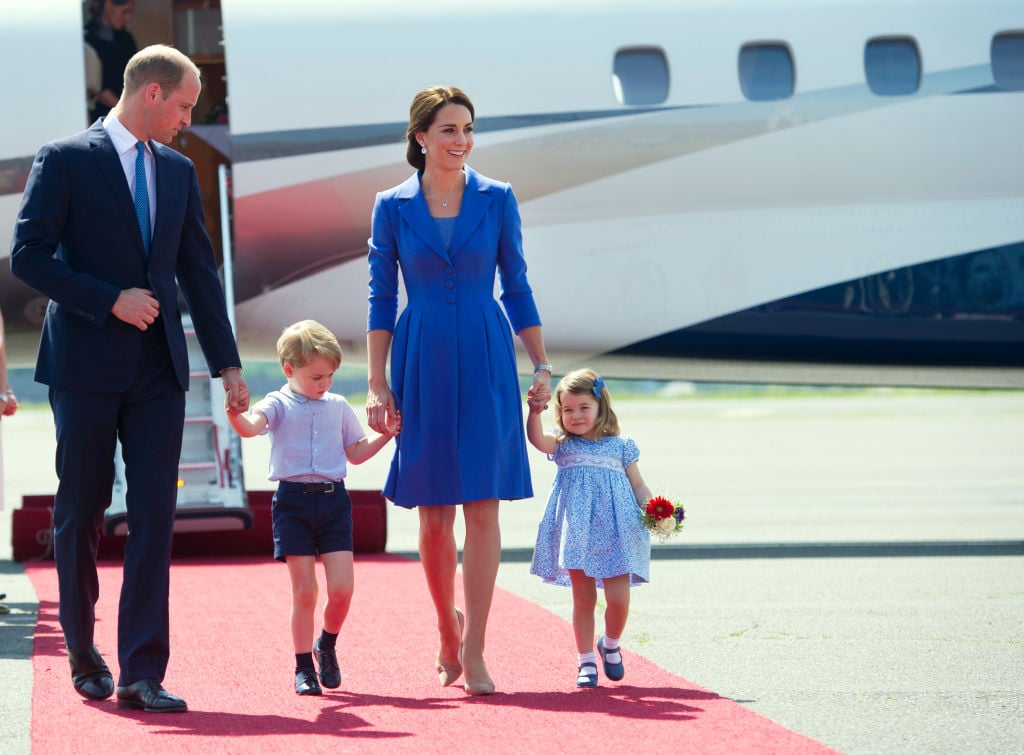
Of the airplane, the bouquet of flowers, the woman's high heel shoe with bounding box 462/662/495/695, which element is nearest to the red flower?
the bouquet of flowers

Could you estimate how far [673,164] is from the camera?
28.9ft

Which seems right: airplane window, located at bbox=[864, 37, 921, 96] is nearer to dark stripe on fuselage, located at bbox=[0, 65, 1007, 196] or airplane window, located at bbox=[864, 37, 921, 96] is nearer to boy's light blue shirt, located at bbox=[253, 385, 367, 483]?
dark stripe on fuselage, located at bbox=[0, 65, 1007, 196]

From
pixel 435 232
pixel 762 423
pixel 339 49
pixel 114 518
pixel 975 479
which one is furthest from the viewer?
pixel 762 423

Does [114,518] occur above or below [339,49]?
below

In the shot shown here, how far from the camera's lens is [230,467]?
828 centimetres

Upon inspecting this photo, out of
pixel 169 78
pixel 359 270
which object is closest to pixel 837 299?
pixel 359 270

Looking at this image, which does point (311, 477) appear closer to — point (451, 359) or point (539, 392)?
point (451, 359)

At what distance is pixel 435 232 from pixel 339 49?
3.97 metres

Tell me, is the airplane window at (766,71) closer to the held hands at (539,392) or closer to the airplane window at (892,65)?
the airplane window at (892,65)

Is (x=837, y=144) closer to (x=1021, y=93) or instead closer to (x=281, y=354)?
(x=1021, y=93)

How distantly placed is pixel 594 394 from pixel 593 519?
42 centimetres

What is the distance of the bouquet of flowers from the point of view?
16.4 feet

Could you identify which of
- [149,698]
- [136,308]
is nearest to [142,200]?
[136,308]

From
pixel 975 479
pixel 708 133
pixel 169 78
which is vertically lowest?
pixel 975 479
